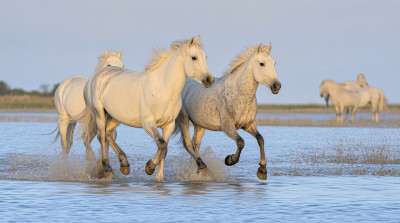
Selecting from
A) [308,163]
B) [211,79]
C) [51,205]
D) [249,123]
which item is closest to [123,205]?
[51,205]

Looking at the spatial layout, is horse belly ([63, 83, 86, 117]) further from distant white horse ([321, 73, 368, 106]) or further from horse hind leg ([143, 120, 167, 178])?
distant white horse ([321, 73, 368, 106])

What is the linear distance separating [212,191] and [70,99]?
4.20 meters

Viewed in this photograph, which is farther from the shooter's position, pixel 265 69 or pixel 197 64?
pixel 265 69

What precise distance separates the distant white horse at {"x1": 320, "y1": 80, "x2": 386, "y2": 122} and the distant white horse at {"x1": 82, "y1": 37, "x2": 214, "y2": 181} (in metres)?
20.4

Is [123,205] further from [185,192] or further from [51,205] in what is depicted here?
[185,192]

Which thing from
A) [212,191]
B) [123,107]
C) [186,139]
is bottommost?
[212,191]

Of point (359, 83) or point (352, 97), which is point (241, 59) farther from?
point (359, 83)

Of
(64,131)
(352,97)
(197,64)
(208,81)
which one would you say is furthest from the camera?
(352,97)

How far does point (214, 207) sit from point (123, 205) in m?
0.96

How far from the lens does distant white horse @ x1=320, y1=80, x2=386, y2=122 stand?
3169 centimetres

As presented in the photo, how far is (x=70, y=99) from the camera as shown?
41.9ft

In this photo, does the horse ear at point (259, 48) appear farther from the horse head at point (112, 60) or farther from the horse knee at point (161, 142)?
the horse head at point (112, 60)

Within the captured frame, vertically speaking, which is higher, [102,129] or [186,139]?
[102,129]

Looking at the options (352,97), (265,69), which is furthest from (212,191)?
(352,97)
